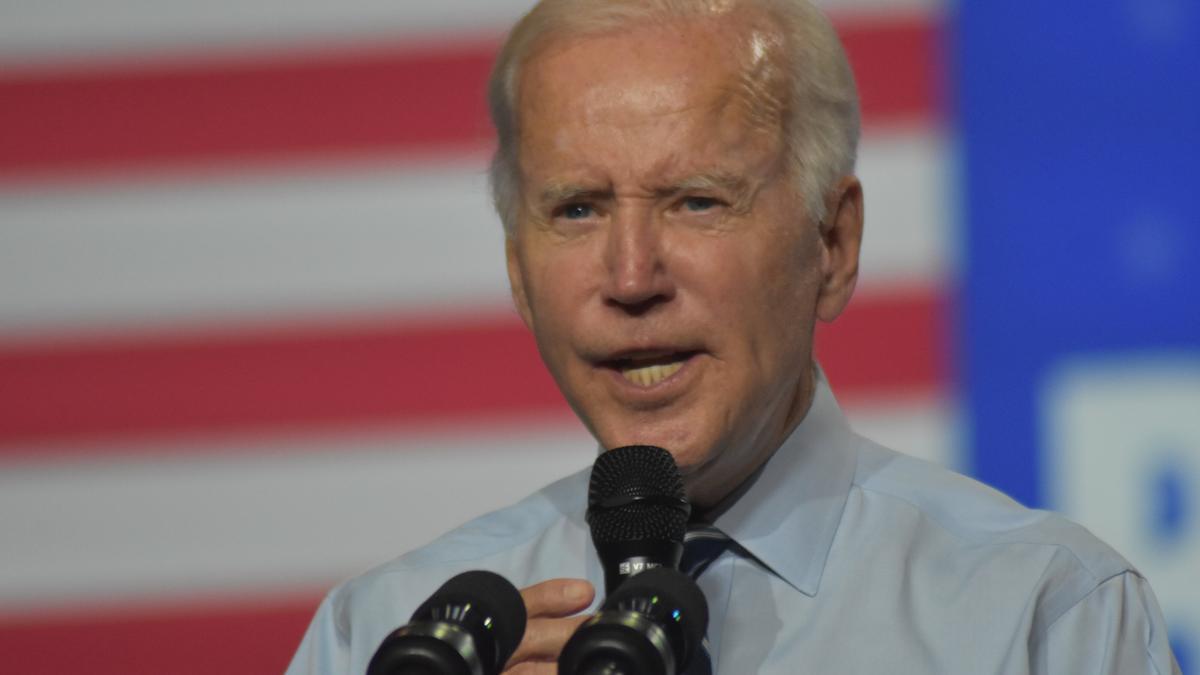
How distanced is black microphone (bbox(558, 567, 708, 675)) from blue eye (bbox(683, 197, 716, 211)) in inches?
16.5

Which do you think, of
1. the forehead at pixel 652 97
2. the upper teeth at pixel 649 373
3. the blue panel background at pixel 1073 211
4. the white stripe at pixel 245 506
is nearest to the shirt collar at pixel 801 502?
the upper teeth at pixel 649 373

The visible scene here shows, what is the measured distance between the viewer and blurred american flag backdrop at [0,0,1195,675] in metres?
2.30

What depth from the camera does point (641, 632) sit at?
72cm

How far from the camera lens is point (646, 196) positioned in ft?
3.72

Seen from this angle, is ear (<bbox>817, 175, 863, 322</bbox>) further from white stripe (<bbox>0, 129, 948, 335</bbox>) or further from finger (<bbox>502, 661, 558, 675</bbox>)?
white stripe (<bbox>0, 129, 948, 335</bbox>)

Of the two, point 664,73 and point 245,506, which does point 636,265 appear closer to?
point 664,73

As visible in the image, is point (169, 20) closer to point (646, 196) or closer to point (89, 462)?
point (89, 462)

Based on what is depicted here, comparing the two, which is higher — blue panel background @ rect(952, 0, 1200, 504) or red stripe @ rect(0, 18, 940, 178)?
red stripe @ rect(0, 18, 940, 178)

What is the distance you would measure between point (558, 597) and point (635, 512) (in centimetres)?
10

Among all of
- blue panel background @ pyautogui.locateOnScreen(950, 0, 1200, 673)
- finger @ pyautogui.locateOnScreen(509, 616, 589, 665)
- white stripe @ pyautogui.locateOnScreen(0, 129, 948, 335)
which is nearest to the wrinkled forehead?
finger @ pyautogui.locateOnScreen(509, 616, 589, 665)

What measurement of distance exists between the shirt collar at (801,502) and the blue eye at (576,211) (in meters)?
0.27

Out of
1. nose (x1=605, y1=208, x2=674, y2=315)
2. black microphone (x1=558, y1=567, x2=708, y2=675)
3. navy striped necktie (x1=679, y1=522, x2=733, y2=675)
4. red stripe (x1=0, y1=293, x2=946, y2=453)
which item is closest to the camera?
black microphone (x1=558, y1=567, x2=708, y2=675)

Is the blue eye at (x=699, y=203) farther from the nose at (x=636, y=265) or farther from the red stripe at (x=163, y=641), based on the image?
the red stripe at (x=163, y=641)

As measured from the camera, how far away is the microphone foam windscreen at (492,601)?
0.78m
